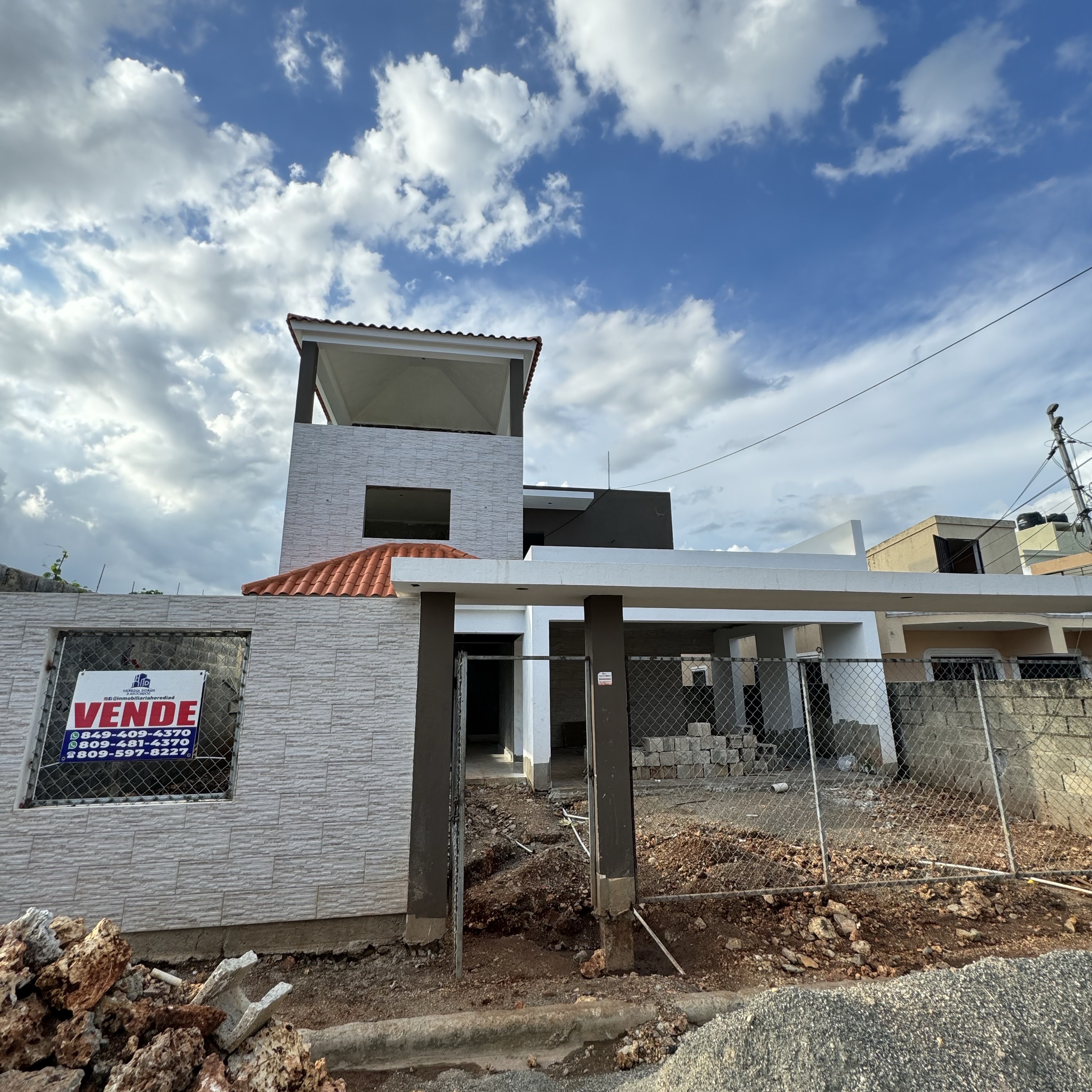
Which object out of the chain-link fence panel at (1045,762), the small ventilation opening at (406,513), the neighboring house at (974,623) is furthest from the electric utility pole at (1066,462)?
the small ventilation opening at (406,513)

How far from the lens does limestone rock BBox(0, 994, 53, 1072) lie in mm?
2334

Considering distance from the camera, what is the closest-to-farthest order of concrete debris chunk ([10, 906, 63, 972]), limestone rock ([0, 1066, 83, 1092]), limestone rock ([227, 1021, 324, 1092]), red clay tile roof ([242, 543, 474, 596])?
limestone rock ([0, 1066, 83, 1092]) → limestone rock ([227, 1021, 324, 1092]) → concrete debris chunk ([10, 906, 63, 972]) → red clay tile roof ([242, 543, 474, 596])

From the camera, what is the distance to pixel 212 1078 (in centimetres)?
240

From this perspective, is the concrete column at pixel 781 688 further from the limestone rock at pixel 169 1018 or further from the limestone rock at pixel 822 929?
the limestone rock at pixel 169 1018

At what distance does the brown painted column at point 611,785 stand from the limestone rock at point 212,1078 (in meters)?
2.79

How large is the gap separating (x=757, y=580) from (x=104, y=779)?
5403mm

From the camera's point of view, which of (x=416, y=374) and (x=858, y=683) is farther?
(x=858, y=683)

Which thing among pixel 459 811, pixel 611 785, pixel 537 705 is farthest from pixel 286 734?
pixel 537 705

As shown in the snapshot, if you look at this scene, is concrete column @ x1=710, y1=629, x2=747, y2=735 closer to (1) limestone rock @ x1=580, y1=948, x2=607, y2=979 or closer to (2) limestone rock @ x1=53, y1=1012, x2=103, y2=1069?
(1) limestone rock @ x1=580, y1=948, x2=607, y2=979

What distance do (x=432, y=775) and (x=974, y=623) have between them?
56.0 feet

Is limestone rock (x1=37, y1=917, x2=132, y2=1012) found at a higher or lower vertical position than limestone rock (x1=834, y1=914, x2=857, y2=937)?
higher

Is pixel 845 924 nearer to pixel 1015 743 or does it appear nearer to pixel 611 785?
pixel 611 785

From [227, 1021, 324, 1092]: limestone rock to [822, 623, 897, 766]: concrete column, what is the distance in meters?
12.0

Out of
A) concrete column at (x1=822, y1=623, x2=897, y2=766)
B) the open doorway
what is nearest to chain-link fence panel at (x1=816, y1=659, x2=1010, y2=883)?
concrete column at (x1=822, y1=623, x2=897, y2=766)
